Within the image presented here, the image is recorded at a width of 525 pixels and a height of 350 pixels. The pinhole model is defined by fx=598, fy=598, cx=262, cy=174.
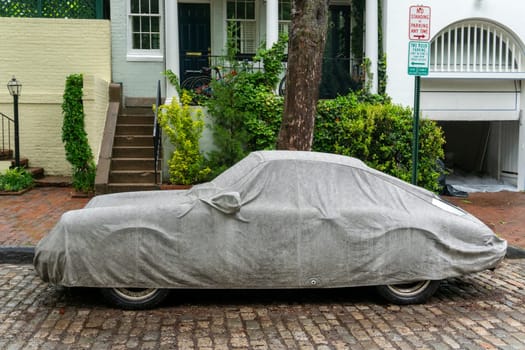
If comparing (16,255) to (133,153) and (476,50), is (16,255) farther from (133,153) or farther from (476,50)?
(476,50)

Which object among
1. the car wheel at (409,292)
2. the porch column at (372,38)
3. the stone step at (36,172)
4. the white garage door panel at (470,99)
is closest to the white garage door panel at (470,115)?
the white garage door panel at (470,99)

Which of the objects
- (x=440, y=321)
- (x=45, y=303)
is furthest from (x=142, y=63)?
(x=440, y=321)

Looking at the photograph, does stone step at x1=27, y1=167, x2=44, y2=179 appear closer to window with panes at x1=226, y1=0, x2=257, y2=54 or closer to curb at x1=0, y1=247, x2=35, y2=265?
window with panes at x1=226, y1=0, x2=257, y2=54

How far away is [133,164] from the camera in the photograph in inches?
493

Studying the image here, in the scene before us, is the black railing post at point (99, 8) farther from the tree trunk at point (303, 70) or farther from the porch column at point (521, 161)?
the porch column at point (521, 161)

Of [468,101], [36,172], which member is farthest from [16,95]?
[468,101]

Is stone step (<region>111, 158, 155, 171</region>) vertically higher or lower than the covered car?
higher

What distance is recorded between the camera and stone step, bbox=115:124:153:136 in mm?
13473

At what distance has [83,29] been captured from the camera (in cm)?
1453

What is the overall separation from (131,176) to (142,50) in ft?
14.3

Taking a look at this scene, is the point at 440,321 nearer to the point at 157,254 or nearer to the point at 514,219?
the point at 157,254

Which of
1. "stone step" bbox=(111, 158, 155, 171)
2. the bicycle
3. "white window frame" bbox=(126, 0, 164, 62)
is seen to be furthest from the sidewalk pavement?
"white window frame" bbox=(126, 0, 164, 62)

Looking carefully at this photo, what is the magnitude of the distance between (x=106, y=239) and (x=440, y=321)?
323 centimetres

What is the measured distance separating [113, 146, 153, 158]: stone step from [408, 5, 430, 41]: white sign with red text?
6.61 m
